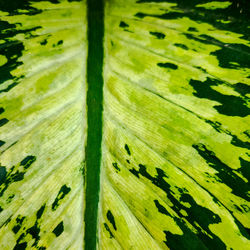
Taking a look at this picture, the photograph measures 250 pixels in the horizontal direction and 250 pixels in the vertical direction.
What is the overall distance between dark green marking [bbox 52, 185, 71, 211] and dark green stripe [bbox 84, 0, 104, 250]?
0.17 ft

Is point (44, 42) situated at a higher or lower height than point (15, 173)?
higher

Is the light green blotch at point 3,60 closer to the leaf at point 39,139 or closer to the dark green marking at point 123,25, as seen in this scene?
the leaf at point 39,139

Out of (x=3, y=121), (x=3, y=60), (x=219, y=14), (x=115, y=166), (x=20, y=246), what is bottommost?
(x=20, y=246)

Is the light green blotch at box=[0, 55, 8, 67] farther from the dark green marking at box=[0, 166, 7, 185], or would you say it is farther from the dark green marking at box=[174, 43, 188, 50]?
the dark green marking at box=[174, 43, 188, 50]

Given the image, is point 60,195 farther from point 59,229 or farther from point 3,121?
point 3,121

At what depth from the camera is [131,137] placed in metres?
0.65

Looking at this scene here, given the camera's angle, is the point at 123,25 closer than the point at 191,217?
No

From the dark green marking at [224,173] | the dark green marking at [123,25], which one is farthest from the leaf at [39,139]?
the dark green marking at [224,173]

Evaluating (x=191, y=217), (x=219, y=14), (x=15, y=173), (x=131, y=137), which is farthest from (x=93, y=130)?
(x=219, y=14)

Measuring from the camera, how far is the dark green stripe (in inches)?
24.3

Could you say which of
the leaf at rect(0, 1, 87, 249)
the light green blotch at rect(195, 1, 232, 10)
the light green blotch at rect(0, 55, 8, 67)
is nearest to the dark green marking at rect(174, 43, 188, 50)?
the light green blotch at rect(195, 1, 232, 10)

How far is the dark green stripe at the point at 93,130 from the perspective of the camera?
2.03 feet

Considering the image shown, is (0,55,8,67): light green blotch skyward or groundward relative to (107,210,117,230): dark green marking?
skyward

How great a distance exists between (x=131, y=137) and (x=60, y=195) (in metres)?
0.23
